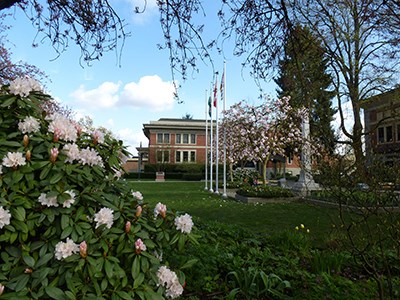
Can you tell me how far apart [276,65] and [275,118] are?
20241mm

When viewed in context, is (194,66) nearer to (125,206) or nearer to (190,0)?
(190,0)

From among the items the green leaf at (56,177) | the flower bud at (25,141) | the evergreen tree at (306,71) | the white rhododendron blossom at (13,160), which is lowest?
the green leaf at (56,177)

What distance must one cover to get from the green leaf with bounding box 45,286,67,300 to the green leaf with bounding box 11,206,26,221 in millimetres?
391

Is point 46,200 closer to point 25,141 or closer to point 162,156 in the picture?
point 25,141

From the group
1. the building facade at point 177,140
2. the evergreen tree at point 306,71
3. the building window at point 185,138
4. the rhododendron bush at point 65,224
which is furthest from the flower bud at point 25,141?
the building window at point 185,138

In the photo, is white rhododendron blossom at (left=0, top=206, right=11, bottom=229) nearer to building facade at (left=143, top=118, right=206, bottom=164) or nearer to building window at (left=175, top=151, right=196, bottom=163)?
building facade at (left=143, top=118, right=206, bottom=164)

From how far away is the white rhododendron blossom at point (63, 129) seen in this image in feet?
7.07

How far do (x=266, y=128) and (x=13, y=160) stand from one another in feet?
78.2

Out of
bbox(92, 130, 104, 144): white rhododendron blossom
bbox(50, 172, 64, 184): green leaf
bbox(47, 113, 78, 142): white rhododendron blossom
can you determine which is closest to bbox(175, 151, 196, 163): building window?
bbox(92, 130, 104, 144): white rhododendron blossom

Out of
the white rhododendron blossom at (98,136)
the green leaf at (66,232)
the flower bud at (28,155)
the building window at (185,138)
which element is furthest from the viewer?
the building window at (185,138)

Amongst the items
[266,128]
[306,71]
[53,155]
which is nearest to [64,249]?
[53,155]

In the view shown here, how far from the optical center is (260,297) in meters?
3.38

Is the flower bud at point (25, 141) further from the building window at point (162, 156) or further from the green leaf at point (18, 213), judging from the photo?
the building window at point (162, 156)

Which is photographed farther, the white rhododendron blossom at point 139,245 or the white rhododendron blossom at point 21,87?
the white rhododendron blossom at point 21,87
